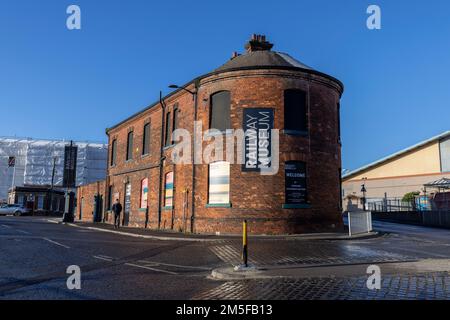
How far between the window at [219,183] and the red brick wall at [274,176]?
30cm

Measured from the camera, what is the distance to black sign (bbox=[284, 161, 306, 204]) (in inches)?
792

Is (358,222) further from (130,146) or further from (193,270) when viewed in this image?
(130,146)

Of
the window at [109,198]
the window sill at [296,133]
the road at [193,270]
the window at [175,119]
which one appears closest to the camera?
the road at [193,270]

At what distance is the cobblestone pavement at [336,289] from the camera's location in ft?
22.0

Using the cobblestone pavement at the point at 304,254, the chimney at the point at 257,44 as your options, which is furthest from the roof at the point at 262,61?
the cobblestone pavement at the point at 304,254

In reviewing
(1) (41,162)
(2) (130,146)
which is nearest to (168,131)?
(2) (130,146)

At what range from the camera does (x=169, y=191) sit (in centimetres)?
2472

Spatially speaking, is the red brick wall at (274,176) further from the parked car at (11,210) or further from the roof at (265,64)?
the parked car at (11,210)

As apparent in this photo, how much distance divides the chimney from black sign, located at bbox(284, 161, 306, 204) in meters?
8.60

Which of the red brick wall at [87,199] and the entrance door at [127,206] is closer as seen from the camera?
the entrance door at [127,206]

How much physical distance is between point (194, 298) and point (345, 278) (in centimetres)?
344

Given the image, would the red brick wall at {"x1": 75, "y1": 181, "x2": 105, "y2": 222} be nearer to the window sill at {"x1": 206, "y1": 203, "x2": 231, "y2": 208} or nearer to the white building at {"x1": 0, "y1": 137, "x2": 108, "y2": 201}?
the window sill at {"x1": 206, "y1": 203, "x2": 231, "y2": 208}
